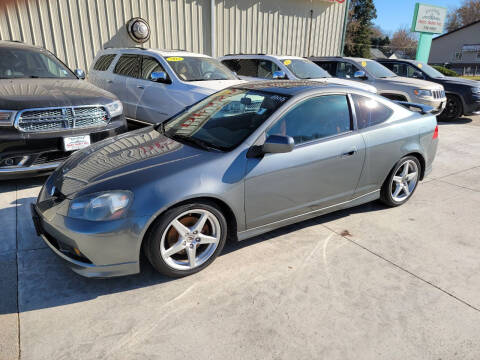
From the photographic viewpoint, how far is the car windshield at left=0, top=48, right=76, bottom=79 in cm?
513

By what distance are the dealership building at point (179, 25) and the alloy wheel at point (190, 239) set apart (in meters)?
8.48

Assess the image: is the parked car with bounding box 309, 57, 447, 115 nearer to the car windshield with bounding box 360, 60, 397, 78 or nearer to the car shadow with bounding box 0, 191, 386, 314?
the car windshield with bounding box 360, 60, 397, 78

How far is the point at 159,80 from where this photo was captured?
6434 mm

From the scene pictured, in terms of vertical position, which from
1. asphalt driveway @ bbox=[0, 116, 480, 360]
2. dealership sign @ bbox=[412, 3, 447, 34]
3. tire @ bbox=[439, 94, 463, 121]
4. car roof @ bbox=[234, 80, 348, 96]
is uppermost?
dealership sign @ bbox=[412, 3, 447, 34]

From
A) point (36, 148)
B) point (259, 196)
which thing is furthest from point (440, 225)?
point (36, 148)

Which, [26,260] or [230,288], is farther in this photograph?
[26,260]

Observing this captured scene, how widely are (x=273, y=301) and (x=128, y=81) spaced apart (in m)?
5.89

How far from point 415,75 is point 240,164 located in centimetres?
988

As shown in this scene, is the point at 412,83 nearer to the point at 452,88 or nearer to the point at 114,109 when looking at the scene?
the point at 452,88

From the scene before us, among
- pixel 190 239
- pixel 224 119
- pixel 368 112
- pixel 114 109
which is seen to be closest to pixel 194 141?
pixel 224 119

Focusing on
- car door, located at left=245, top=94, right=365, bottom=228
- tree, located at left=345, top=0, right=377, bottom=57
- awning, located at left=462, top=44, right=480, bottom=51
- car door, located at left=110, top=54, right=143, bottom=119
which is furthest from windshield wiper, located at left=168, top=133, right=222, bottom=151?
awning, located at left=462, top=44, right=480, bottom=51

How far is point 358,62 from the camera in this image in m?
9.56

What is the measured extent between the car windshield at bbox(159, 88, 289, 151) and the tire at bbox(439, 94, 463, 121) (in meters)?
8.88

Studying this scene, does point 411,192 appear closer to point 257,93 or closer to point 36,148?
point 257,93
